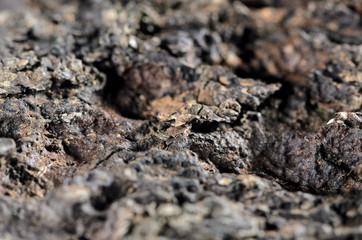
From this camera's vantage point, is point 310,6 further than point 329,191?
Yes

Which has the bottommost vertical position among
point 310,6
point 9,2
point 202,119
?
point 9,2

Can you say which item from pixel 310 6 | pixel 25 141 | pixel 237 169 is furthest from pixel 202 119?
pixel 310 6

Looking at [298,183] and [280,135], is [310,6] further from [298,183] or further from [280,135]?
[298,183]

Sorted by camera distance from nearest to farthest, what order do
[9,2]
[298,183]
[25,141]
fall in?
[25,141] → [298,183] → [9,2]

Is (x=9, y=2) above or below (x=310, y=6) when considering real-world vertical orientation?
below

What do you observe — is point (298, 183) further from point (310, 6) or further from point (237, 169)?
point (310, 6)

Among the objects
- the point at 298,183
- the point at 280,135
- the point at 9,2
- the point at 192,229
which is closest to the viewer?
the point at 192,229
